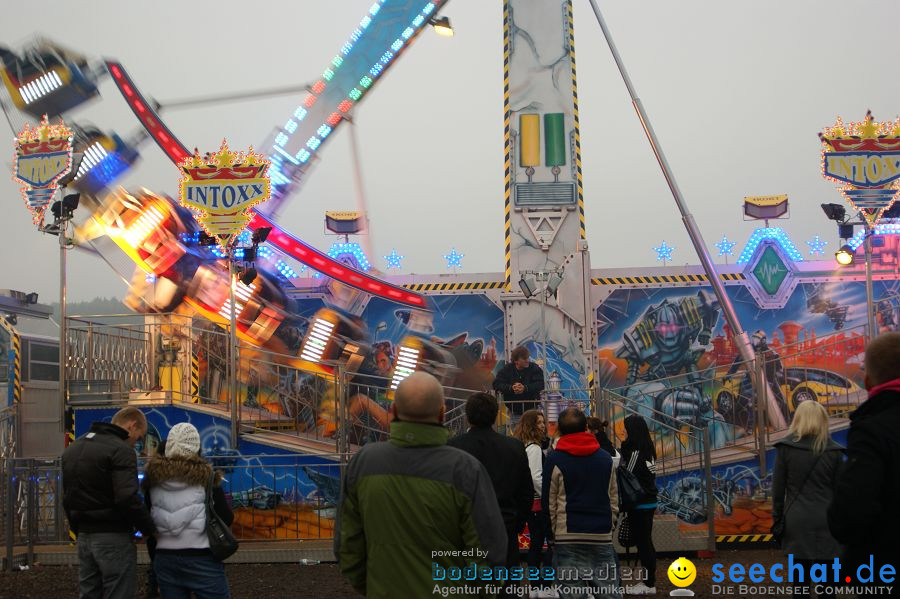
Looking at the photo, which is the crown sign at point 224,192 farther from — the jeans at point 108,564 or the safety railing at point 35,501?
the jeans at point 108,564

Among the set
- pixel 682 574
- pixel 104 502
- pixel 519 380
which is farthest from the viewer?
pixel 519 380

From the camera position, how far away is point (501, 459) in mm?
6555

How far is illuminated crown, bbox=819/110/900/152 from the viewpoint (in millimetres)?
14516

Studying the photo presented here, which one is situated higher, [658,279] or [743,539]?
[658,279]

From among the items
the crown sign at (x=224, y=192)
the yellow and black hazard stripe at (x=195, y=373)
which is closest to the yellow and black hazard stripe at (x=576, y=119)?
the crown sign at (x=224, y=192)

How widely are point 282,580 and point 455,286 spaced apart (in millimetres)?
8432

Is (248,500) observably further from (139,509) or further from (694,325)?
(694,325)

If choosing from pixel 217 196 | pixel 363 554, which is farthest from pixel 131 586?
pixel 217 196

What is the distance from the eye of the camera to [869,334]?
13.6 meters

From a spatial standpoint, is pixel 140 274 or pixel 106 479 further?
pixel 140 274

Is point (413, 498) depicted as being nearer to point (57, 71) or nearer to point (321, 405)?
point (321, 405)

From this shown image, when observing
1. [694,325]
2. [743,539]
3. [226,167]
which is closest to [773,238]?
[694,325]

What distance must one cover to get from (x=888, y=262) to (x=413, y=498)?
15.9 m

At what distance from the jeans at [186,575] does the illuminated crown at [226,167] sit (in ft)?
31.1
